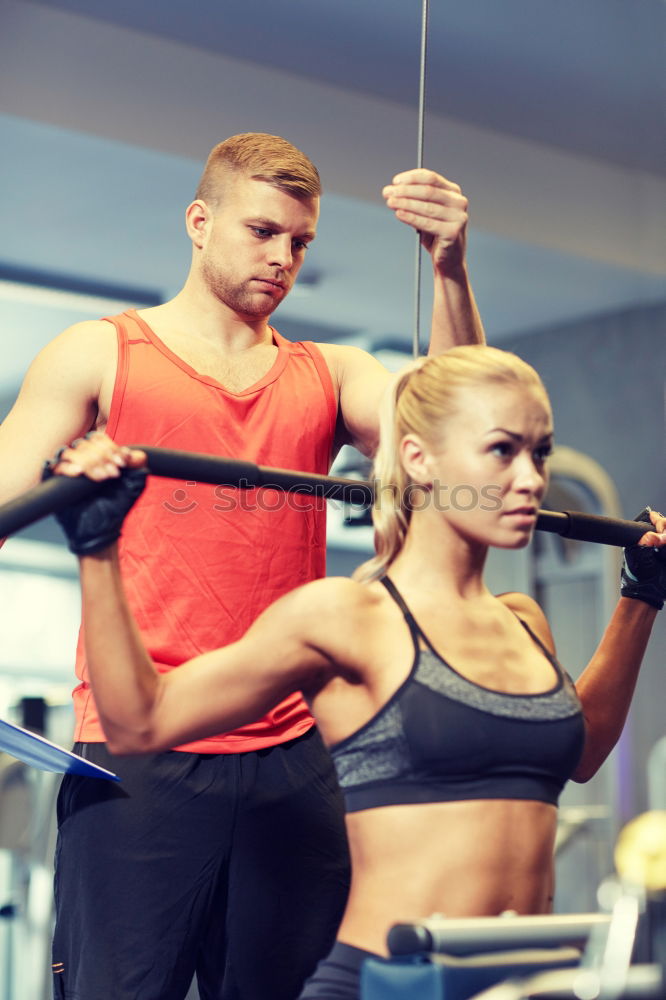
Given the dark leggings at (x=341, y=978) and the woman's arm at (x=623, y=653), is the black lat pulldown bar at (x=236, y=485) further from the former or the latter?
the dark leggings at (x=341, y=978)

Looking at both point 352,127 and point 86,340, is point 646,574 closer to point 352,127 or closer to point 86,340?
point 86,340

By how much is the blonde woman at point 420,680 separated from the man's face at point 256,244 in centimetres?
46

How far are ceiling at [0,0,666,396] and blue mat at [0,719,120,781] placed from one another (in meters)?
2.86

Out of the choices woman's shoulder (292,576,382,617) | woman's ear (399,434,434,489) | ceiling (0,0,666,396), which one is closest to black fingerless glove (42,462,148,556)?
woman's shoulder (292,576,382,617)

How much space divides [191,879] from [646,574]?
701mm

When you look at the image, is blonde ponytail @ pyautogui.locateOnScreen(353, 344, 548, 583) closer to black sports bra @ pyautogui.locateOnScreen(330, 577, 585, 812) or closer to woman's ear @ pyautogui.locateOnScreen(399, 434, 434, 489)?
woman's ear @ pyautogui.locateOnScreen(399, 434, 434, 489)

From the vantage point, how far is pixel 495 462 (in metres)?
1.34

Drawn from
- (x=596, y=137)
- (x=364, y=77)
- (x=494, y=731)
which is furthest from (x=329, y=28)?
(x=494, y=731)

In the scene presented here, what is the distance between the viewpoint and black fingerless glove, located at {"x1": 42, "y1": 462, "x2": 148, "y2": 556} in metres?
1.27

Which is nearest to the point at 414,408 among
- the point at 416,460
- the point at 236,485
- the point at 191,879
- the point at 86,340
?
the point at 416,460

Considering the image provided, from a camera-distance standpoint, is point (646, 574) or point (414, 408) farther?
point (646, 574)

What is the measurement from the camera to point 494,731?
1294 millimetres

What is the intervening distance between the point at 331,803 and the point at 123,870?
11.4 inches

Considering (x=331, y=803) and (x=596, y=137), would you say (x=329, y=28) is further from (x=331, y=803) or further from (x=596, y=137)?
(x=331, y=803)
